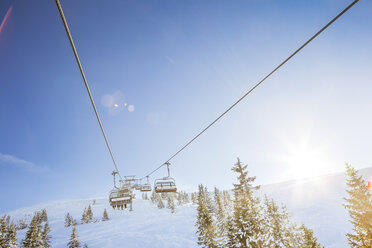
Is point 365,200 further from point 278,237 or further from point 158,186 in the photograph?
point 158,186

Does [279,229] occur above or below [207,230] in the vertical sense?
below

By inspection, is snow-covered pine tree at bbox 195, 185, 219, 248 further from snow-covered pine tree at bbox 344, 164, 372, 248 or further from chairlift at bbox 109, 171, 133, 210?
snow-covered pine tree at bbox 344, 164, 372, 248

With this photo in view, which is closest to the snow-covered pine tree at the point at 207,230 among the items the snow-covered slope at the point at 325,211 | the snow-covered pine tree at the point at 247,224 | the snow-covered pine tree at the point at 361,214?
the snow-covered pine tree at the point at 247,224

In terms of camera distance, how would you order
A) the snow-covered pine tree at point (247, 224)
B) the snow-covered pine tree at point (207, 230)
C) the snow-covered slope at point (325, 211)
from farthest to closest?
the snow-covered slope at point (325, 211) → the snow-covered pine tree at point (207, 230) → the snow-covered pine tree at point (247, 224)

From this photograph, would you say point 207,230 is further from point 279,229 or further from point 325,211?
point 325,211

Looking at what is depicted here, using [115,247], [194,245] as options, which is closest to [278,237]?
[194,245]

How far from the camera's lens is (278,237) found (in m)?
27.7

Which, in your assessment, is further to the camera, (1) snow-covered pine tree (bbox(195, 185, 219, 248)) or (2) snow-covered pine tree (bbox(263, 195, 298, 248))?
(2) snow-covered pine tree (bbox(263, 195, 298, 248))

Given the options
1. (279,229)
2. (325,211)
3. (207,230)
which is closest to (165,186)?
(207,230)

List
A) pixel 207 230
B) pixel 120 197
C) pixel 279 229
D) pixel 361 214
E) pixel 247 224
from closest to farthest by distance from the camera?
pixel 361 214, pixel 120 197, pixel 247 224, pixel 207 230, pixel 279 229

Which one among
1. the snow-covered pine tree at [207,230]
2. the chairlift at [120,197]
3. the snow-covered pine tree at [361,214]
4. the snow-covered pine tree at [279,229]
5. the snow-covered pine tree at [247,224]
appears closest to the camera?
the snow-covered pine tree at [361,214]

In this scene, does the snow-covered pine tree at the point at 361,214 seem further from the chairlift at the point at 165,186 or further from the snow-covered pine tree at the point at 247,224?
the chairlift at the point at 165,186

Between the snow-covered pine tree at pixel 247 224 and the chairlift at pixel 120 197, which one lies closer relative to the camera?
the chairlift at pixel 120 197

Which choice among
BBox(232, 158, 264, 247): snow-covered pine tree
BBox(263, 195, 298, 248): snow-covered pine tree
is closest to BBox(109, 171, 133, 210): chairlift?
Answer: BBox(232, 158, 264, 247): snow-covered pine tree
